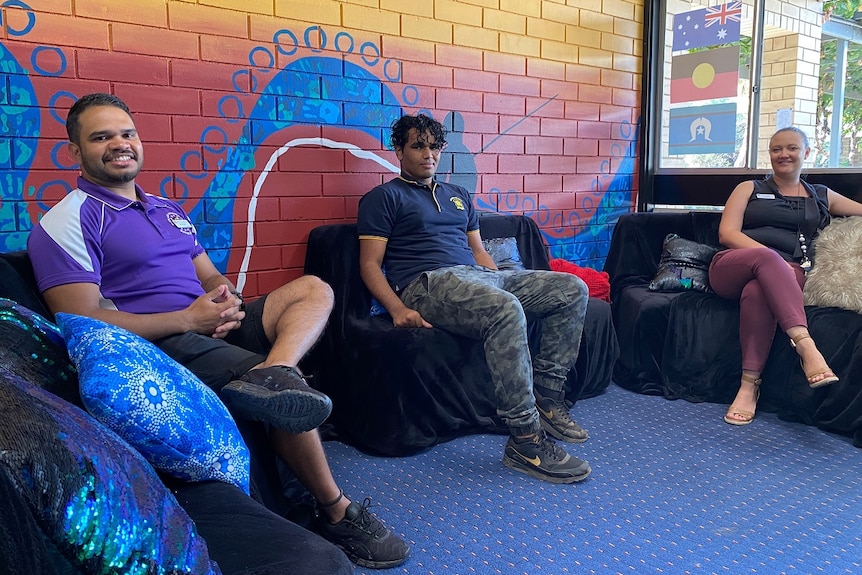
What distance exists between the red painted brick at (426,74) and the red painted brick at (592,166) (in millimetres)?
1006

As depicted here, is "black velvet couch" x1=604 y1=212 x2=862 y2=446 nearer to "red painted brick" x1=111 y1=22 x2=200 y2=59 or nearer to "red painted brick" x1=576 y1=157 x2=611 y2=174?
"red painted brick" x1=576 y1=157 x2=611 y2=174

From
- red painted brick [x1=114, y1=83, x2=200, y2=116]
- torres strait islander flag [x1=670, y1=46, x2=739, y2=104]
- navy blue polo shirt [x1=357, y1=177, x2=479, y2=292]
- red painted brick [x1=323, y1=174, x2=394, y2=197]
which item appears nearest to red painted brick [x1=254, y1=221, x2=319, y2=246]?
red painted brick [x1=323, y1=174, x2=394, y2=197]

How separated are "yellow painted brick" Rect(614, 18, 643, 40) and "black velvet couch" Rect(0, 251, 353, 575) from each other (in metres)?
3.41

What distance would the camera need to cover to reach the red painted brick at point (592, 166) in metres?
3.82

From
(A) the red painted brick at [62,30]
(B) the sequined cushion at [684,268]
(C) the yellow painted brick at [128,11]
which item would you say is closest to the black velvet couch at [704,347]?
(B) the sequined cushion at [684,268]

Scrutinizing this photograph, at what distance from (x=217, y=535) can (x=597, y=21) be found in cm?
354

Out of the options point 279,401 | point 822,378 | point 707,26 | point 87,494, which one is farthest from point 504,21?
point 87,494

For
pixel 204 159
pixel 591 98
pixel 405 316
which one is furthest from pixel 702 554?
pixel 591 98

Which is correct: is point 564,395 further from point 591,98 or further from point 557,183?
point 591,98

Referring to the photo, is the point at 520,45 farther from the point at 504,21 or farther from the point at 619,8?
the point at 619,8

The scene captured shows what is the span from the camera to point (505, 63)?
339cm

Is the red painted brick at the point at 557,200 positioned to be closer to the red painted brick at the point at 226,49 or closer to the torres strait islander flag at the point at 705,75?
the torres strait islander flag at the point at 705,75

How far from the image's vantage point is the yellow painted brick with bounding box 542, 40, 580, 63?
3553 millimetres

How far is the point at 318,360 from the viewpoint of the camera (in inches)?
106
